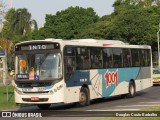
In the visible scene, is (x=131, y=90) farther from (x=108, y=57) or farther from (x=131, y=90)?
(x=108, y=57)

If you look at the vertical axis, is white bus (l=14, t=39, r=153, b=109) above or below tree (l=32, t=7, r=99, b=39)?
below

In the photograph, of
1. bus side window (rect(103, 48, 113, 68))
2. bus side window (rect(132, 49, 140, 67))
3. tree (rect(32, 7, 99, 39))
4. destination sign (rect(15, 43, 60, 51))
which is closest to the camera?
destination sign (rect(15, 43, 60, 51))

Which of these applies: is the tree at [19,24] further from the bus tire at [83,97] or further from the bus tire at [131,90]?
the bus tire at [83,97]

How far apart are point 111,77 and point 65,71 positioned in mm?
5357

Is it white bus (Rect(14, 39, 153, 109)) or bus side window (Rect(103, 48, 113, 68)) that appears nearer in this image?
white bus (Rect(14, 39, 153, 109))

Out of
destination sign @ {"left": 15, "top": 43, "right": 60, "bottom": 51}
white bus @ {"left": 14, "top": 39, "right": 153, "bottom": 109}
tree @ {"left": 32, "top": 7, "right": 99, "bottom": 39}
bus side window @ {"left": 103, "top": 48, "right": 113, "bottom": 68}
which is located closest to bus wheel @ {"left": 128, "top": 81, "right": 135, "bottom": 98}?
white bus @ {"left": 14, "top": 39, "right": 153, "bottom": 109}

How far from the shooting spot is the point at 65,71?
20984mm

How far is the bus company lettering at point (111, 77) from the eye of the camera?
83.1ft

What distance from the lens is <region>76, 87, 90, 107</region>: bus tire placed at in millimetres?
22562

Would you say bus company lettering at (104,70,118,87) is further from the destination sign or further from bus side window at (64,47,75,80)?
the destination sign

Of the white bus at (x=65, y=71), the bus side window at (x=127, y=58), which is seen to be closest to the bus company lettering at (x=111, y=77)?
the white bus at (x=65, y=71)

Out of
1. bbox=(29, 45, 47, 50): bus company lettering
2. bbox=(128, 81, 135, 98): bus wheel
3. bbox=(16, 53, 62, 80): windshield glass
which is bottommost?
bbox=(128, 81, 135, 98): bus wheel

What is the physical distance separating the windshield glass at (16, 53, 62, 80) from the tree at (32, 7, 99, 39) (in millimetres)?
66758

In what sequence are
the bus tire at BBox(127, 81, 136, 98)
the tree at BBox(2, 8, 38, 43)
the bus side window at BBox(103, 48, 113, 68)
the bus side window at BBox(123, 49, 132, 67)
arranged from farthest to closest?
the tree at BBox(2, 8, 38, 43), the bus tire at BBox(127, 81, 136, 98), the bus side window at BBox(123, 49, 132, 67), the bus side window at BBox(103, 48, 113, 68)
